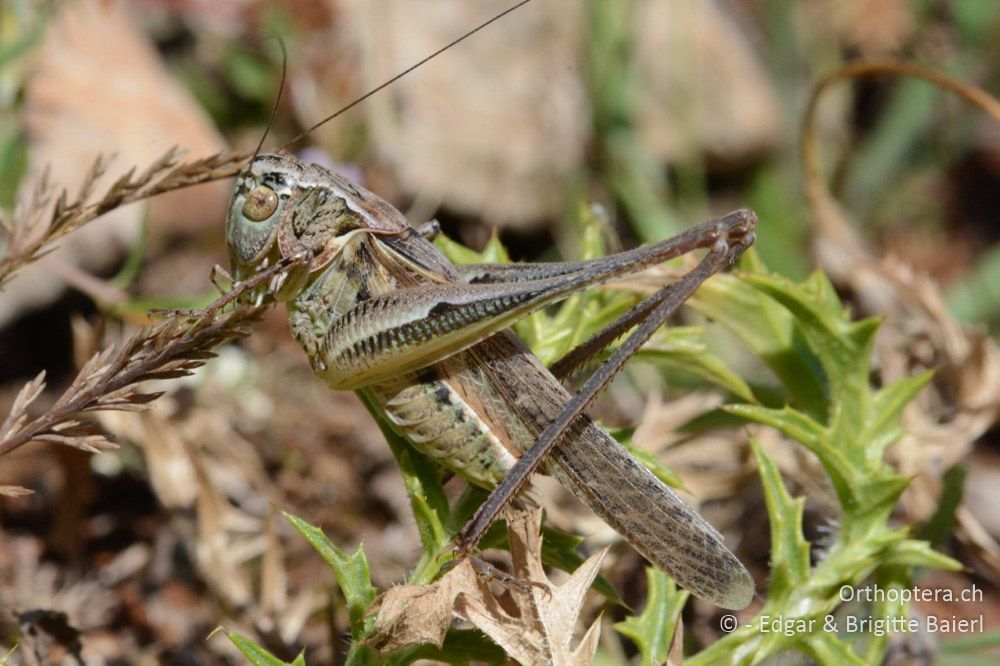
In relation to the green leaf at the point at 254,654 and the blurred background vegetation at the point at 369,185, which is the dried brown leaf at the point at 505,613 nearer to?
the green leaf at the point at 254,654

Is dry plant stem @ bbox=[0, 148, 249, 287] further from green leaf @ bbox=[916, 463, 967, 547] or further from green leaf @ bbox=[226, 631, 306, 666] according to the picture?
green leaf @ bbox=[916, 463, 967, 547]

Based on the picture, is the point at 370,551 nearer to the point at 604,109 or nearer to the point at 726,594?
the point at 726,594

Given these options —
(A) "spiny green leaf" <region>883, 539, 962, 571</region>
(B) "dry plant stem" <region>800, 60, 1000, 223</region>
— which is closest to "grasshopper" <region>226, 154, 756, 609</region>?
(A) "spiny green leaf" <region>883, 539, 962, 571</region>

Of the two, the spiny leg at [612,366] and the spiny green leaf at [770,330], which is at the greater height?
the spiny green leaf at [770,330]

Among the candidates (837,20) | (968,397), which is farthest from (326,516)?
(837,20)

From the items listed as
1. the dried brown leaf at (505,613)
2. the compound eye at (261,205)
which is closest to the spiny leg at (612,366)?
the dried brown leaf at (505,613)

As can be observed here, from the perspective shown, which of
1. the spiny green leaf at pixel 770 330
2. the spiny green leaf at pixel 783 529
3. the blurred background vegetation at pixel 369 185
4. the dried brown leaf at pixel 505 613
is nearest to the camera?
the dried brown leaf at pixel 505 613

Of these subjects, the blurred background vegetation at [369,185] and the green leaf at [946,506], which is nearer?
the green leaf at [946,506]
